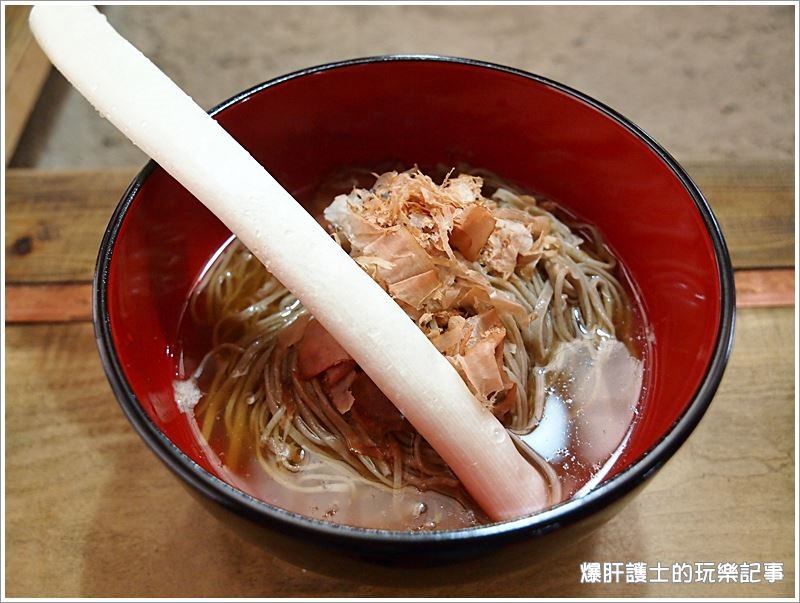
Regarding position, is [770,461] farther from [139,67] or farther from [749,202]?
[139,67]

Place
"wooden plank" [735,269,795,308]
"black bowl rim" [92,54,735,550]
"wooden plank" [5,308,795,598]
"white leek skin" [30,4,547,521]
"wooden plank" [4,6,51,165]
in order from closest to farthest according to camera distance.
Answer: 1. "black bowl rim" [92,54,735,550]
2. "white leek skin" [30,4,547,521]
3. "wooden plank" [5,308,795,598]
4. "wooden plank" [735,269,795,308]
5. "wooden plank" [4,6,51,165]

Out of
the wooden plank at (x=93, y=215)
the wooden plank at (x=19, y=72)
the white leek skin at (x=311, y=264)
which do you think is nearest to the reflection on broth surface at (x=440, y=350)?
the white leek skin at (x=311, y=264)

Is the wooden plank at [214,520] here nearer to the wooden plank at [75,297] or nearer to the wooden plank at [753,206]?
the wooden plank at [75,297]

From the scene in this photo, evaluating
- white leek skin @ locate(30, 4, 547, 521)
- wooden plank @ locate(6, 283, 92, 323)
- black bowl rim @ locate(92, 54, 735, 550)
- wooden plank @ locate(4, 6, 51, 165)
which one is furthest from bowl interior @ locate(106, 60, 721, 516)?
wooden plank @ locate(4, 6, 51, 165)

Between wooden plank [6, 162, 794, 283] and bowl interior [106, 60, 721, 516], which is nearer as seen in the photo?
bowl interior [106, 60, 721, 516]

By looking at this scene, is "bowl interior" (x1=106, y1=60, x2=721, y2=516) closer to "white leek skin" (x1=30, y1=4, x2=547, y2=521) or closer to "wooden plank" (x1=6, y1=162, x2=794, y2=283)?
"white leek skin" (x1=30, y1=4, x2=547, y2=521)

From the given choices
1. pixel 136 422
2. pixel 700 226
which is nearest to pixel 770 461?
pixel 700 226

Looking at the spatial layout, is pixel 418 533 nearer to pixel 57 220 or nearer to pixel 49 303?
pixel 49 303
